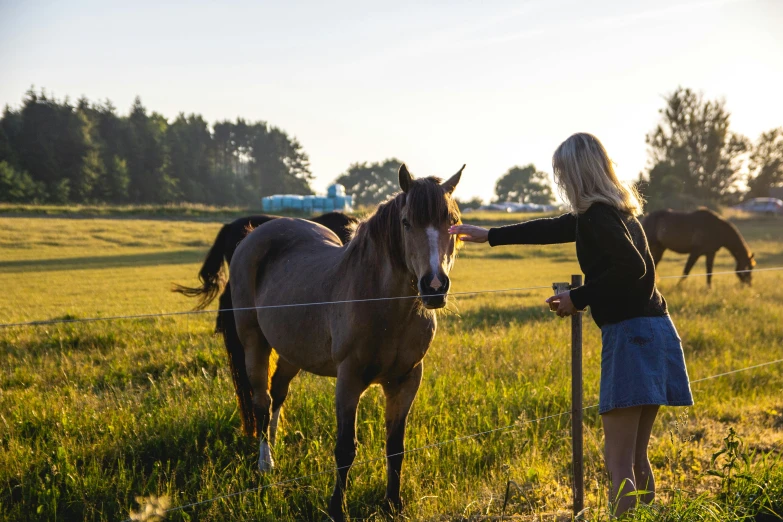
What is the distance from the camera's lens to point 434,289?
320 centimetres

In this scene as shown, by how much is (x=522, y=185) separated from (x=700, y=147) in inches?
1965

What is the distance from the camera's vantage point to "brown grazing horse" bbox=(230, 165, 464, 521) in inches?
135

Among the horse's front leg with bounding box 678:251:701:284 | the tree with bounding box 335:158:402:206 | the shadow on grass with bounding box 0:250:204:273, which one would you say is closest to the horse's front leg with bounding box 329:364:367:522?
the shadow on grass with bounding box 0:250:204:273

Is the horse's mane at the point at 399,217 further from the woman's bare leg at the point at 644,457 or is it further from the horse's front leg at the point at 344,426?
the woman's bare leg at the point at 644,457

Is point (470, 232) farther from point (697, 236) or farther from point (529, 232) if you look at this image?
point (697, 236)

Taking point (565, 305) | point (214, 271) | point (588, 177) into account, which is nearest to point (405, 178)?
point (588, 177)

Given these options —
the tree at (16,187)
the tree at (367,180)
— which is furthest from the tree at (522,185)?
the tree at (16,187)

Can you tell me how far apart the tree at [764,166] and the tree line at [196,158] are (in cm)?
10

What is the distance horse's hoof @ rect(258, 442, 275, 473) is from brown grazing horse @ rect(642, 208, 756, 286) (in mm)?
15764

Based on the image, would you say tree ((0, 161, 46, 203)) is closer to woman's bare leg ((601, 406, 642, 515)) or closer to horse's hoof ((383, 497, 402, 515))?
horse's hoof ((383, 497, 402, 515))

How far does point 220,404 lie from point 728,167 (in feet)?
196

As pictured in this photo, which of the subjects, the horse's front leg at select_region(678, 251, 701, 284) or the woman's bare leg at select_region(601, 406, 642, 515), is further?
the horse's front leg at select_region(678, 251, 701, 284)

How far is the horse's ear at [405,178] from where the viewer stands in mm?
3507

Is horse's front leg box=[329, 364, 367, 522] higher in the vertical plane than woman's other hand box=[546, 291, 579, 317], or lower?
lower
